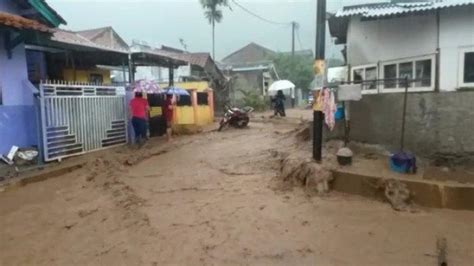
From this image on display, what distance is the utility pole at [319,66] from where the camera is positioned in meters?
8.32

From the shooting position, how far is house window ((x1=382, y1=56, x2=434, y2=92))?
8234mm

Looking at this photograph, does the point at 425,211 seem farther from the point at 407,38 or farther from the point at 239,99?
the point at 239,99

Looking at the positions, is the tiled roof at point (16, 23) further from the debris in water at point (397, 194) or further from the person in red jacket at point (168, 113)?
the debris in water at point (397, 194)

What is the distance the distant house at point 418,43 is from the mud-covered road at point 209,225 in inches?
116

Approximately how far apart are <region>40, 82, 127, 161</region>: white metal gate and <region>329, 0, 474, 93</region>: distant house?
697cm

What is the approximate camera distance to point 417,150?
8117mm

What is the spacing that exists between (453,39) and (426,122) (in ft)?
5.36

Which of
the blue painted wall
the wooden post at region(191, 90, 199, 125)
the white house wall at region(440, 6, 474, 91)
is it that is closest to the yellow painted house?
the wooden post at region(191, 90, 199, 125)

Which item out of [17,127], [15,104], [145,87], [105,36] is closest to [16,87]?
[15,104]

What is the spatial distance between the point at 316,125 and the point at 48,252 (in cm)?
542

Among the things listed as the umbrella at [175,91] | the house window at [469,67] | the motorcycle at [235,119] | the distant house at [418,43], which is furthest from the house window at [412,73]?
the umbrella at [175,91]

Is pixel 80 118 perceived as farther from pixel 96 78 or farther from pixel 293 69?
pixel 293 69

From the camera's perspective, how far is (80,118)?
11484 millimetres

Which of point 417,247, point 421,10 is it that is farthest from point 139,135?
point 417,247
